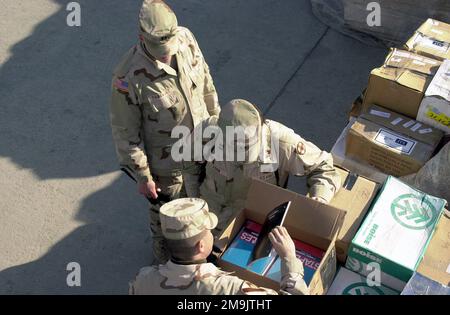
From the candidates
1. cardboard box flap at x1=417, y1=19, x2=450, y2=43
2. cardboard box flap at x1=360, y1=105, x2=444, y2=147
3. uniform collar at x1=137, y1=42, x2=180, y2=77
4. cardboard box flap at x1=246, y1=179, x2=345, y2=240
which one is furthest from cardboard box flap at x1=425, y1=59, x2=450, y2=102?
uniform collar at x1=137, y1=42, x2=180, y2=77

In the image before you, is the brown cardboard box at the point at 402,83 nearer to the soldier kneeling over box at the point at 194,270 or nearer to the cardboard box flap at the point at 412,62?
the cardboard box flap at the point at 412,62

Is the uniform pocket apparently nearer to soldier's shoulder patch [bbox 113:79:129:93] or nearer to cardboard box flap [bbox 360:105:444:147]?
soldier's shoulder patch [bbox 113:79:129:93]

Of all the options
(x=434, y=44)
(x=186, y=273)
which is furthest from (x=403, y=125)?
(x=186, y=273)

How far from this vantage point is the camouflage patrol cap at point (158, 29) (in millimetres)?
3002

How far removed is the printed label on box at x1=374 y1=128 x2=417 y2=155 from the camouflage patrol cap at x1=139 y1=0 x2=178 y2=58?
1419 mm

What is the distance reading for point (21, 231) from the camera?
14.1 ft

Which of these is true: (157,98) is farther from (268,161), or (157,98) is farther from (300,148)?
(300,148)

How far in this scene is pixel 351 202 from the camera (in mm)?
2896

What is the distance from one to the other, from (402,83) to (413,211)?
1055 millimetres

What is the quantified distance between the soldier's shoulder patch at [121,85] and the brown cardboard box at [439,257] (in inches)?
73.8

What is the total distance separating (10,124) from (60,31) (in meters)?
1.44

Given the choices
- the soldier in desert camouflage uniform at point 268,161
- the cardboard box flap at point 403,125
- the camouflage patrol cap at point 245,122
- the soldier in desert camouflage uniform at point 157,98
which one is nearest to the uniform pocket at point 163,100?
the soldier in desert camouflage uniform at point 157,98

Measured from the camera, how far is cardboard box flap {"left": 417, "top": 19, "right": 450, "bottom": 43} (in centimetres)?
386

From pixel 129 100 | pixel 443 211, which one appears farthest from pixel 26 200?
pixel 443 211
